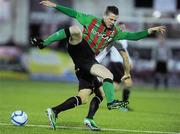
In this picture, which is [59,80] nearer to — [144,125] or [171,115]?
[171,115]

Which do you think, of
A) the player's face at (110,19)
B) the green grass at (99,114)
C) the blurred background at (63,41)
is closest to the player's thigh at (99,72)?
the player's face at (110,19)

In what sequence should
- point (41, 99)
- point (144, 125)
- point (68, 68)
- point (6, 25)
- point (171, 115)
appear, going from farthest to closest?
point (6, 25), point (68, 68), point (41, 99), point (171, 115), point (144, 125)

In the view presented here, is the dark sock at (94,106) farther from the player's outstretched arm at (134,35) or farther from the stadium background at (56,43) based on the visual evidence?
the stadium background at (56,43)

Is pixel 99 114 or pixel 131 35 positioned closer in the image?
pixel 131 35

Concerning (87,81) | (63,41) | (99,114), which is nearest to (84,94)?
(87,81)

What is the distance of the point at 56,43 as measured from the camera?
31.8 meters

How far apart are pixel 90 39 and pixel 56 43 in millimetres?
20348

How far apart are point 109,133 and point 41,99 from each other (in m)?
9.28

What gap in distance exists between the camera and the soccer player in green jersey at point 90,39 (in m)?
11.1

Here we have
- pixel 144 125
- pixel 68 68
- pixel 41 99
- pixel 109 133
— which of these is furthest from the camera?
pixel 68 68

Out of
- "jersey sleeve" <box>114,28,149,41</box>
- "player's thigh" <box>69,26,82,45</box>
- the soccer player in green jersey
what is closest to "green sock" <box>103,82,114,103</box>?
the soccer player in green jersey

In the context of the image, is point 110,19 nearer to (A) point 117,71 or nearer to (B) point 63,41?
(A) point 117,71

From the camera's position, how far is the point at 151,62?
107ft

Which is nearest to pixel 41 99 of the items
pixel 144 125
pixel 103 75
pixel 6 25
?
pixel 144 125
